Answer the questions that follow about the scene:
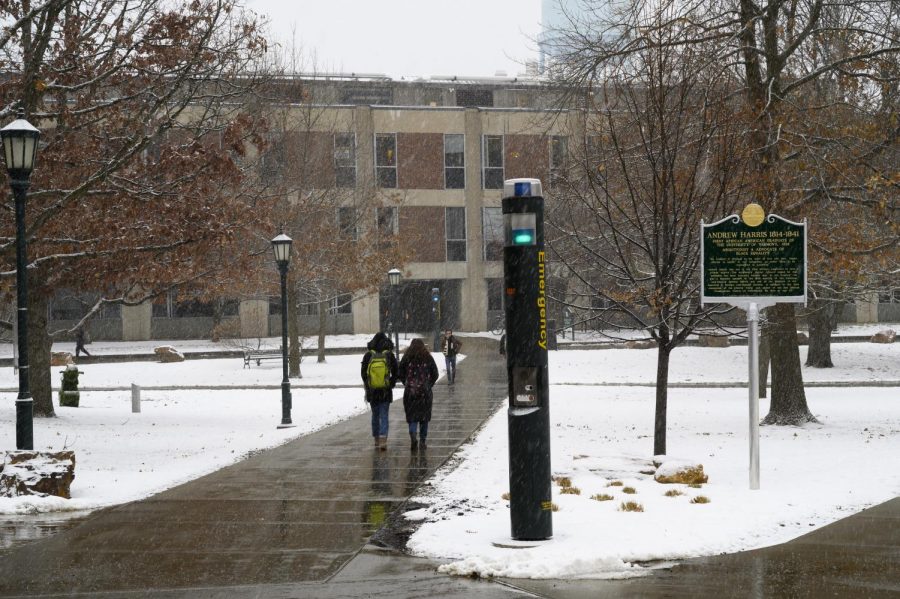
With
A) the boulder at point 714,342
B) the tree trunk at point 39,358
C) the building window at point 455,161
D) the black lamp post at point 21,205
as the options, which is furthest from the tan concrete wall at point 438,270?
the black lamp post at point 21,205

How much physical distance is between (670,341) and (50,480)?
772 cm

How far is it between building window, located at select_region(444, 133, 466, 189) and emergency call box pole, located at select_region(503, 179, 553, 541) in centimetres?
4699

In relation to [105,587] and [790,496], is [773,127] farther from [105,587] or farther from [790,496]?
[105,587]

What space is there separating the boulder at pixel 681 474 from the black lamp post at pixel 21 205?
740 centimetres

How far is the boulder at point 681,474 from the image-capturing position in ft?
34.0

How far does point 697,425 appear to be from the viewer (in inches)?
671

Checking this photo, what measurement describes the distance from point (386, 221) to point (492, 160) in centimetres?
1173

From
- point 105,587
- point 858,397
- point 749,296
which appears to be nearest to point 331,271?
point 858,397

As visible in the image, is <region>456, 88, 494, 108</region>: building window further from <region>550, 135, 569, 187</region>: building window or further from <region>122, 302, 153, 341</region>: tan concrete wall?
<region>122, 302, 153, 341</region>: tan concrete wall

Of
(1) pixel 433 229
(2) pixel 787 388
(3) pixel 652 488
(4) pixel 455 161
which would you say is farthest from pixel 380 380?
(4) pixel 455 161

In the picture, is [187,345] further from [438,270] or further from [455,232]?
[455,232]

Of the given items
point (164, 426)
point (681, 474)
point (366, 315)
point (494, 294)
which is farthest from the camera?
point (494, 294)

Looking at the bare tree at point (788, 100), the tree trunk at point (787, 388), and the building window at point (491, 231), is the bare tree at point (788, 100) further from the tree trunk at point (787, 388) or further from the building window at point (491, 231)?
the building window at point (491, 231)

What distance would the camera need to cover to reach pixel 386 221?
150 feet
